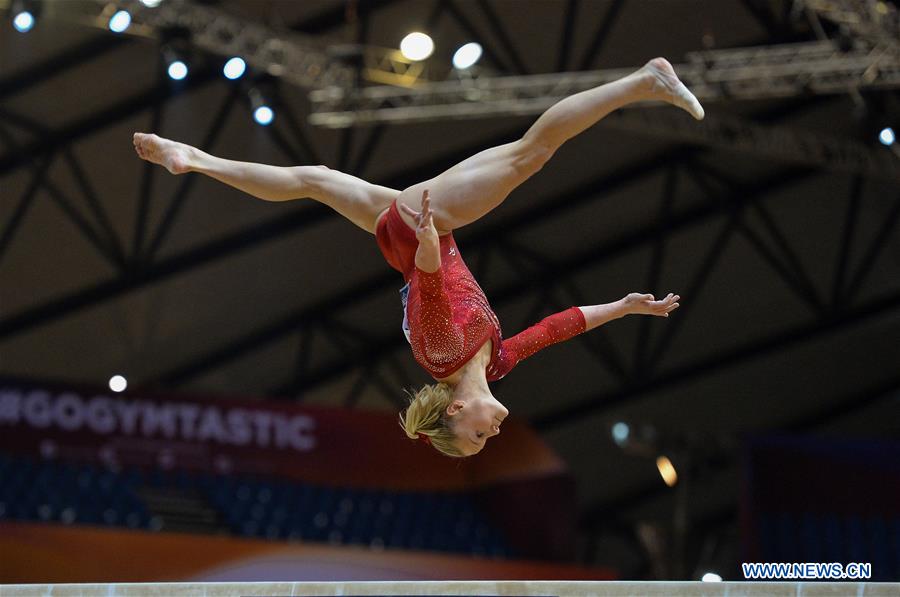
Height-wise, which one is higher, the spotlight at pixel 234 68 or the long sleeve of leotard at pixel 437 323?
the spotlight at pixel 234 68

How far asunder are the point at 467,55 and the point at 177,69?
2334mm

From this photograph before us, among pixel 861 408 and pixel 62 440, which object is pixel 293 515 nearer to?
pixel 62 440

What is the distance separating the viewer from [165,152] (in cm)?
510

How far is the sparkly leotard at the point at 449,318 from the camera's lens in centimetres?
480

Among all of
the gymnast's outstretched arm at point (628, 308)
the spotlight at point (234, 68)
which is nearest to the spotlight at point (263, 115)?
the spotlight at point (234, 68)

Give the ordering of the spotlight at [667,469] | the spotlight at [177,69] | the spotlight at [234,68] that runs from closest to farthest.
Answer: the spotlight at [177,69] → the spotlight at [234,68] → the spotlight at [667,469]

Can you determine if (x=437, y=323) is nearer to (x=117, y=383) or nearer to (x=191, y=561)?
(x=191, y=561)

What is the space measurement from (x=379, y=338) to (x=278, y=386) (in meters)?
1.30

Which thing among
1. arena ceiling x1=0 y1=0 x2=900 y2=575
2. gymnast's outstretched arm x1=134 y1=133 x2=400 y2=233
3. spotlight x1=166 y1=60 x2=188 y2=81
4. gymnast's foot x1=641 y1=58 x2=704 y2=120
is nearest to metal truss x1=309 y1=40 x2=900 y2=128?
arena ceiling x1=0 y1=0 x2=900 y2=575

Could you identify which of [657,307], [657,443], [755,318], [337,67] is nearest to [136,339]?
[337,67]

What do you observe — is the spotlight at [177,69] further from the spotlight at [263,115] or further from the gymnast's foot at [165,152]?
the gymnast's foot at [165,152]

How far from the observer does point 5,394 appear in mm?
11094

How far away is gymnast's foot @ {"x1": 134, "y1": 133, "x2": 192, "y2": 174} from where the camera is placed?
506 cm

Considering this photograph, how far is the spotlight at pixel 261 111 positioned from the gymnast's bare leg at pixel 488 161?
510cm
